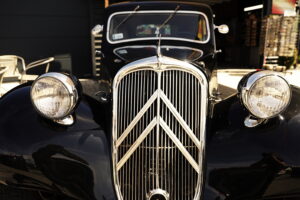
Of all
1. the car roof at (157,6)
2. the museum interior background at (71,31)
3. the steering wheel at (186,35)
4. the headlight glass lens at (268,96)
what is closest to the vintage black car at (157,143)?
the headlight glass lens at (268,96)

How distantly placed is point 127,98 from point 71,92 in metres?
0.40

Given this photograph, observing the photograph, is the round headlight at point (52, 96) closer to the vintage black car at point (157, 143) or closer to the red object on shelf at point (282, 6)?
the vintage black car at point (157, 143)

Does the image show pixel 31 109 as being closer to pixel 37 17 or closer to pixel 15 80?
pixel 15 80

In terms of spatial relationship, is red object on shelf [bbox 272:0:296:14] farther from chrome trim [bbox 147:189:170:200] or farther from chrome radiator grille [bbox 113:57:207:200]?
chrome trim [bbox 147:189:170:200]

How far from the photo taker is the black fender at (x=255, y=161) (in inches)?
70.6

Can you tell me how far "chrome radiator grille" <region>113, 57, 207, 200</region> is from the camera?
6.01ft

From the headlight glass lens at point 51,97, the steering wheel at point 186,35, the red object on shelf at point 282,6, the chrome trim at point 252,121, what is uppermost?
the red object on shelf at point 282,6

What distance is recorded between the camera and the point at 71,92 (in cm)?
194

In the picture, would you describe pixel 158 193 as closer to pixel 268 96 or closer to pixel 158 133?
pixel 158 133

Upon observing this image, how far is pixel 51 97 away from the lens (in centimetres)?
192

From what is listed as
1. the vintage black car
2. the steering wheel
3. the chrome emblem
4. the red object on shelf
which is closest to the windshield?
the steering wheel

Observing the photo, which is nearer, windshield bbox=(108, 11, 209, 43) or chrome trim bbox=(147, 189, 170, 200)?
chrome trim bbox=(147, 189, 170, 200)

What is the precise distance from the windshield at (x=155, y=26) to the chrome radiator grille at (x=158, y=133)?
132cm

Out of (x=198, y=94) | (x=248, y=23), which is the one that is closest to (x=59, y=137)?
(x=198, y=94)
